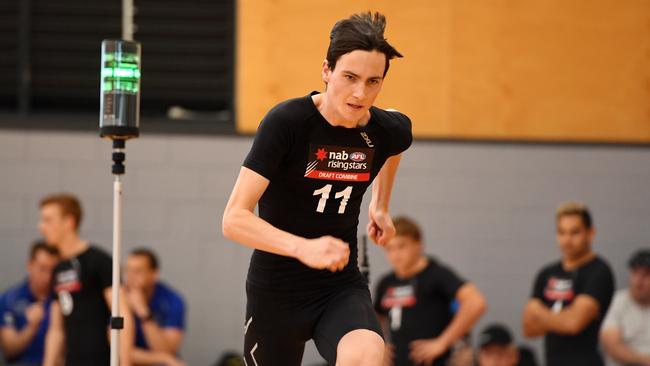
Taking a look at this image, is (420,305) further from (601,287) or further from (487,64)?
(487,64)

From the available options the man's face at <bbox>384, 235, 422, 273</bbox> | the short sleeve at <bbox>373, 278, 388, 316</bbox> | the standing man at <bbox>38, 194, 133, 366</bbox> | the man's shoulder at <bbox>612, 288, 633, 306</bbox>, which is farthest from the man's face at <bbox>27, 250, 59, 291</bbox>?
the man's shoulder at <bbox>612, 288, 633, 306</bbox>

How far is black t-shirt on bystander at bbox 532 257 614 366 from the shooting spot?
7.30m

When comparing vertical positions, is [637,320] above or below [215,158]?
below

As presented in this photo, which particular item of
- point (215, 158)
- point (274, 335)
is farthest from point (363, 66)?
point (215, 158)

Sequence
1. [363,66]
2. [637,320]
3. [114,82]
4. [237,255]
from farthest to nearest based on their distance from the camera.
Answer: [237,255] < [637,320] < [114,82] < [363,66]

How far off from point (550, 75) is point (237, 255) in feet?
9.76

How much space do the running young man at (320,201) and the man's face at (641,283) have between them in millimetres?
3835

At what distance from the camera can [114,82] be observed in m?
5.17

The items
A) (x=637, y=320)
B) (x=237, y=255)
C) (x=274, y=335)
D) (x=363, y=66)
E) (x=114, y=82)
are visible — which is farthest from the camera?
(x=237, y=255)

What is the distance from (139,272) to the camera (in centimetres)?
828

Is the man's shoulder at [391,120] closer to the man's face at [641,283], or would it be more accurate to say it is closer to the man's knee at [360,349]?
the man's knee at [360,349]

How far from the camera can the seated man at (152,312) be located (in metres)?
8.17

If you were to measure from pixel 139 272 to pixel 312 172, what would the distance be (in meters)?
4.20

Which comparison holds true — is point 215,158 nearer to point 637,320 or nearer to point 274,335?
point 637,320
